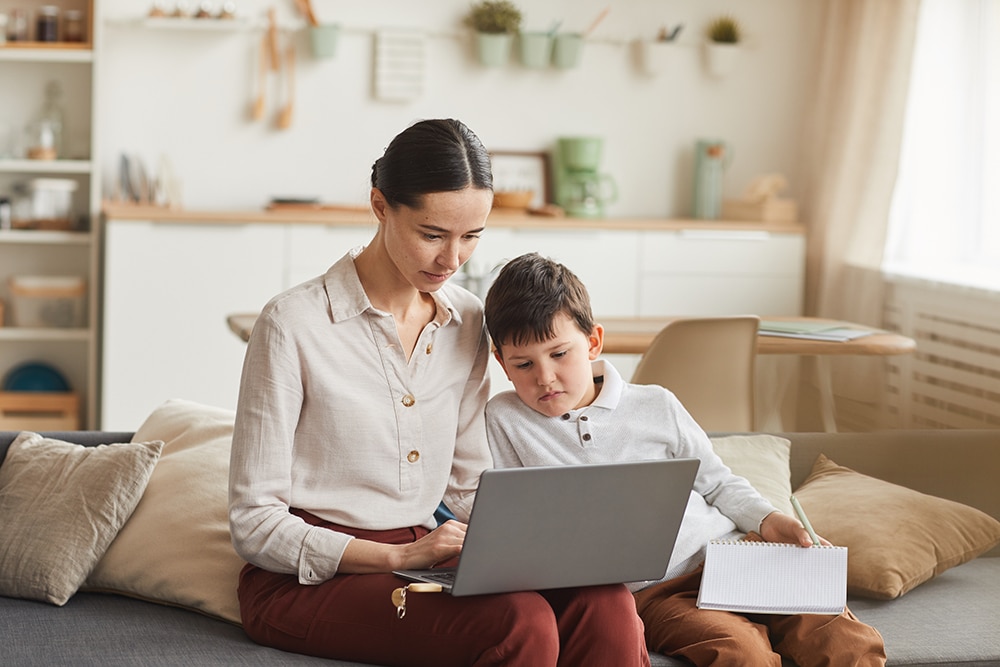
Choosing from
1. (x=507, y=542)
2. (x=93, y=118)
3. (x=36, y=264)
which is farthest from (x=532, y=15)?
(x=507, y=542)

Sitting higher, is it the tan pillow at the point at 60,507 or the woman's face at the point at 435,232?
the woman's face at the point at 435,232

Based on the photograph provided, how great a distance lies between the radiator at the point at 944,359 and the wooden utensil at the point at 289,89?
95.4 inches

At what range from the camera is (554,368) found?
6.27ft

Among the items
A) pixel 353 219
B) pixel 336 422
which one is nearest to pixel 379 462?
pixel 336 422

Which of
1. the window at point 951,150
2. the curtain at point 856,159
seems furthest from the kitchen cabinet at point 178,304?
the window at point 951,150

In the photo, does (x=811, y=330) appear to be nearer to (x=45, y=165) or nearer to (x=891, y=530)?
(x=891, y=530)

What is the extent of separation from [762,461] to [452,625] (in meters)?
0.95

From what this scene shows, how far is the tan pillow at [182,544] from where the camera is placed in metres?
1.99

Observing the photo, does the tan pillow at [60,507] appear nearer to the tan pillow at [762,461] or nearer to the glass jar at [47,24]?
the tan pillow at [762,461]

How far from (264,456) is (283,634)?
10.5 inches

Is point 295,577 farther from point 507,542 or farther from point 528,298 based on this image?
point 528,298

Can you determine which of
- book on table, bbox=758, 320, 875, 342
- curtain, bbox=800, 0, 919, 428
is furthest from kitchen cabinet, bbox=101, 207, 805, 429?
book on table, bbox=758, 320, 875, 342

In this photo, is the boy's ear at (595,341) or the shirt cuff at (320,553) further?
the boy's ear at (595,341)

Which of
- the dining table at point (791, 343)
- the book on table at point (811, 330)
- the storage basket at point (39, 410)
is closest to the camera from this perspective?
the dining table at point (791, 343)
